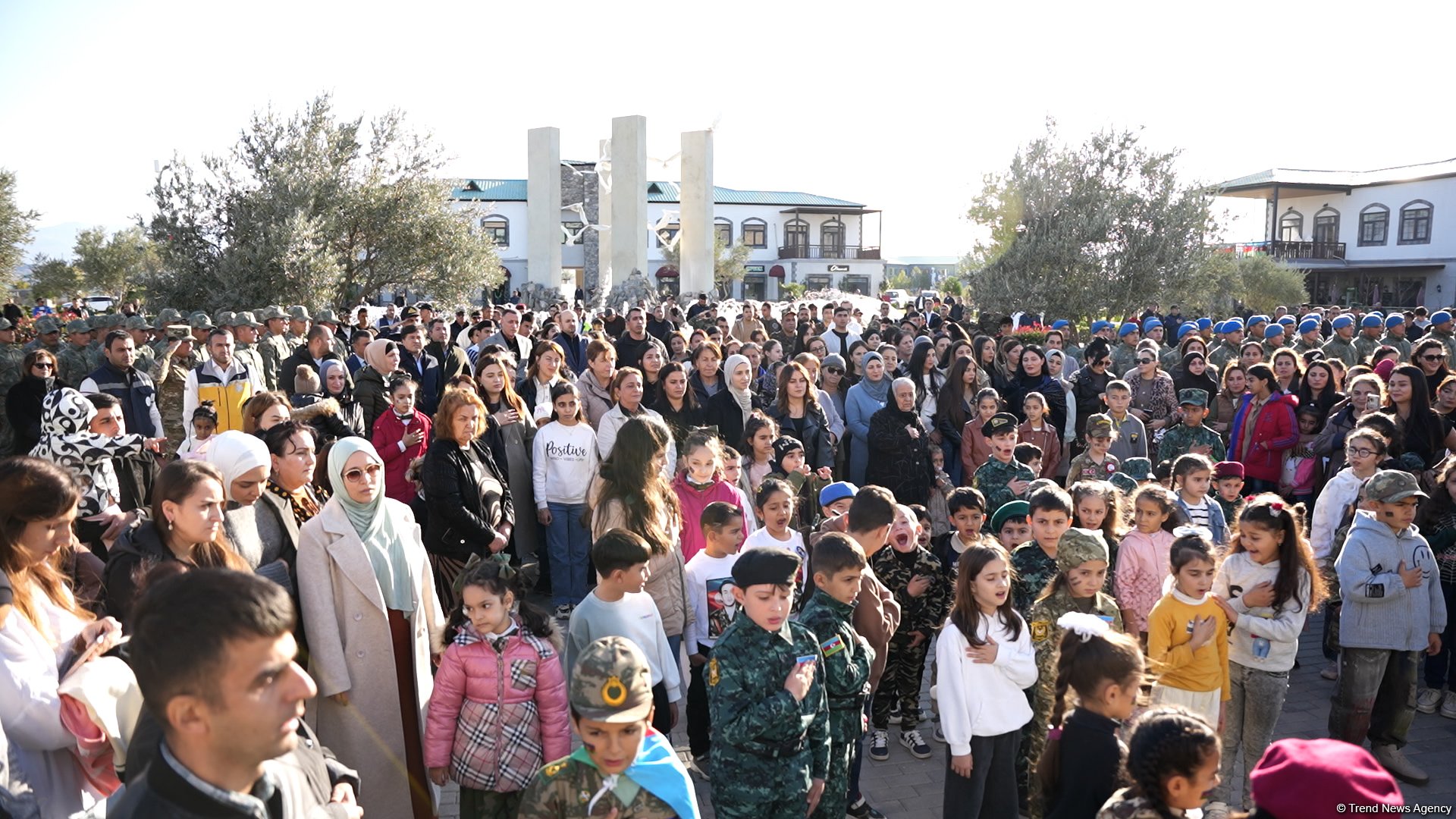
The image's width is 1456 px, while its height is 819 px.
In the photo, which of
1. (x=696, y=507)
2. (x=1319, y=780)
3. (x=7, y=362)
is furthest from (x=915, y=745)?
(x=7, y=362)

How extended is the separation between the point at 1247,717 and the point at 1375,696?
3.24 ft

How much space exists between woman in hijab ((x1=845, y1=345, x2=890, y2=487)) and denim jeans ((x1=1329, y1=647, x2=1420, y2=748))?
4092mm

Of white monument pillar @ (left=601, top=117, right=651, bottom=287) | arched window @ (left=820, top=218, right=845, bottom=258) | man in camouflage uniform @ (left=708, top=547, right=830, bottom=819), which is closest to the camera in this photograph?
man in camouflage uniform @ (left=708, top=547, right=830, bottom=819)

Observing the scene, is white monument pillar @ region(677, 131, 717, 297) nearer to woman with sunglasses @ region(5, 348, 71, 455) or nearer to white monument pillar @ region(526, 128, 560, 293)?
white monument pillar @ region(526, 128, 560, 293)

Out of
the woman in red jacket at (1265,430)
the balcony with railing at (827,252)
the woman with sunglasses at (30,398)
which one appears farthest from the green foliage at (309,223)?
the balcony with railing at (827,252)

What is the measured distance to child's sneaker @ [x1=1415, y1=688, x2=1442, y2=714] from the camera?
19.0ft

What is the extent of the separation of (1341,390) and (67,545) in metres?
11.3

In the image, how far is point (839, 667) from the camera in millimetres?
3715

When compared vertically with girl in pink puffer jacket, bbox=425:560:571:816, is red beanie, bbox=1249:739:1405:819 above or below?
above

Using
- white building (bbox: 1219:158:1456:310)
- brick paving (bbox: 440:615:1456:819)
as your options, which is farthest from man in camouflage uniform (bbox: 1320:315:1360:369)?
white building (bbox: 1219:158:1456:310)

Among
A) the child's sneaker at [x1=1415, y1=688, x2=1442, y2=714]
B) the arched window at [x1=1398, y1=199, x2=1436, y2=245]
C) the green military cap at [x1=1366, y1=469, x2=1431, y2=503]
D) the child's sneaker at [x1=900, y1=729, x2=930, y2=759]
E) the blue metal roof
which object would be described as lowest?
the child's sneaker at [x1=900, y1=729, x2=930, y2=759]

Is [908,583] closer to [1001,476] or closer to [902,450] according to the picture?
[1001,476]

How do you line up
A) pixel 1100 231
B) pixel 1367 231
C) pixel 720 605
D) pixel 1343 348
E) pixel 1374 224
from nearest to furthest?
pixel 720 605 → pixel 1343 348 → pixel 1100 231 → pixel 1374 224 → pixel 1367 231

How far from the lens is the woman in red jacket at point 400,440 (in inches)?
267
